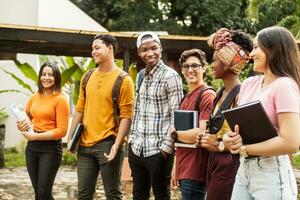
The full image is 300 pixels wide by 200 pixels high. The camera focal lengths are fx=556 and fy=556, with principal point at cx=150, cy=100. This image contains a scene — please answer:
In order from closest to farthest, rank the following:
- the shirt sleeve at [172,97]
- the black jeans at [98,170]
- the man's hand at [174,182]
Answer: the man's hand at [174,182], the shirt sleeve at [172,97], the black jeans at [98,170]

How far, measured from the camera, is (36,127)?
19.0 ft

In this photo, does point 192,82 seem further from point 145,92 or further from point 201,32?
point 201,32

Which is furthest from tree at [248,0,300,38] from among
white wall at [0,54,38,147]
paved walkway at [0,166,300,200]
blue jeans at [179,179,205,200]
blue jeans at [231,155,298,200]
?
blue jeans at [231,155,298,200]

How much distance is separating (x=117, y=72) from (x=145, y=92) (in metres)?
0.40

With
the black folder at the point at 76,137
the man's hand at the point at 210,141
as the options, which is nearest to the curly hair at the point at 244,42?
the man's hand at the point at 210,141

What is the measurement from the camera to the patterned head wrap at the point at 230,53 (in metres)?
4.03

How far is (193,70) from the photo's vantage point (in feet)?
15.4

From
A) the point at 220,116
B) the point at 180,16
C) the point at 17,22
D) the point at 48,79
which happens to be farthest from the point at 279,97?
the point at 180,16

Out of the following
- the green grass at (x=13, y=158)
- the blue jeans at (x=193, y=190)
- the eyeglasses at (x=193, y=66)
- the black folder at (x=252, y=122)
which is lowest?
the green grass at (x=13, y=158)

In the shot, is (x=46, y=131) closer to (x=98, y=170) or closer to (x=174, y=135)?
(x=98, y=170)

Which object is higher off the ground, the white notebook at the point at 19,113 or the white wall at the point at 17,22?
the white wall at the point at 17,22

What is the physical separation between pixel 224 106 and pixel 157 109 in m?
1.11

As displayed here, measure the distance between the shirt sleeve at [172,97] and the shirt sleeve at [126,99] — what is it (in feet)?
1.53

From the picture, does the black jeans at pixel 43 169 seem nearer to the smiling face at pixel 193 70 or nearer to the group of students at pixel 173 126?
the group of students at pixel 173 126
